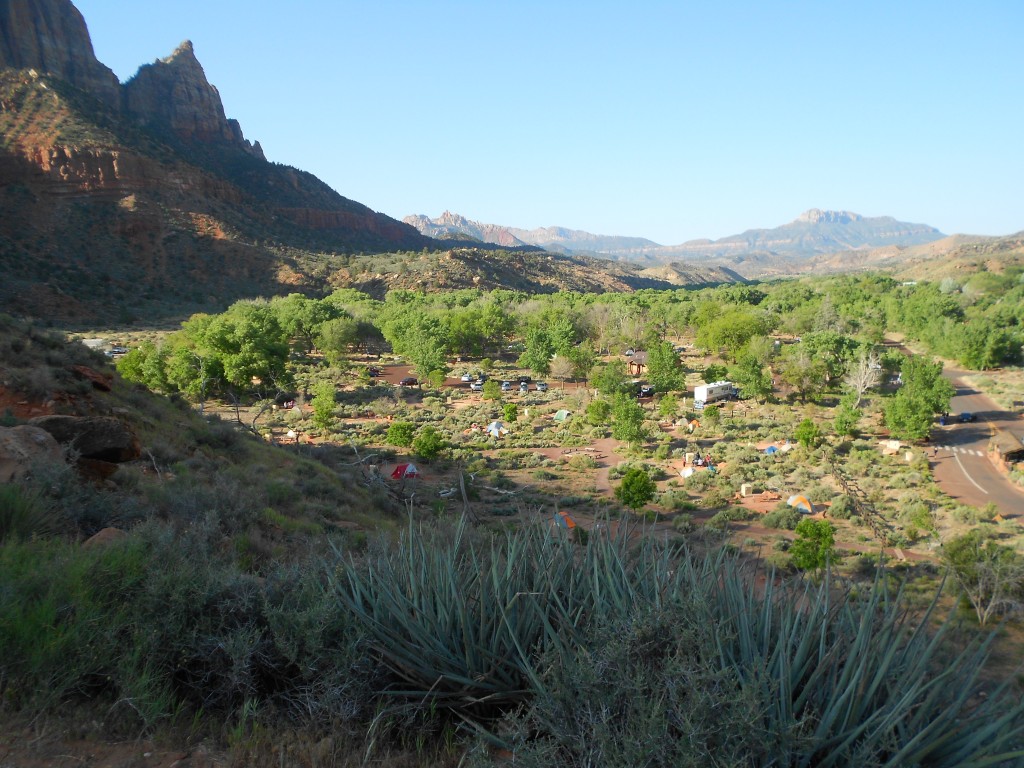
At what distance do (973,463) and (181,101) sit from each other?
130 meters

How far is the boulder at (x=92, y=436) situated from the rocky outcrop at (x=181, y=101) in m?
117

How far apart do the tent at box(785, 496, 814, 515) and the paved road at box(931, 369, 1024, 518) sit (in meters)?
5.86

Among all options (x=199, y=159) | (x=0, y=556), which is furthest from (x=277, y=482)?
(x=199, y=159)

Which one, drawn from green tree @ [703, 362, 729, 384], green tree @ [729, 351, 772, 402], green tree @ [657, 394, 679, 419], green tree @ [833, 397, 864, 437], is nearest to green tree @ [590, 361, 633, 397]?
green tree @ [657, 394, 679, 419]

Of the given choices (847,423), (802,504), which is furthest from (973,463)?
(802,504)

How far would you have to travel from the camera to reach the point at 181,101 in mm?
110688

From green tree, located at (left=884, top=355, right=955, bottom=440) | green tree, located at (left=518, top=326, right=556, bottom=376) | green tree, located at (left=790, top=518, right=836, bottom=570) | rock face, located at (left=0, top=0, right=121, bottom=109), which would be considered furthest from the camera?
rock face, located at (left=0, top=0, right=121, bottom=109)

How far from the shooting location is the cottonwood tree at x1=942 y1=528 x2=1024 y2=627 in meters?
11.8

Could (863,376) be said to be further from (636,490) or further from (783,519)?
(636,490)

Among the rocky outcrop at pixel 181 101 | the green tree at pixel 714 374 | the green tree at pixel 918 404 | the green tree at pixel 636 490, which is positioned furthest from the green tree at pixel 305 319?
the rocky outcrop at pixel 181 101

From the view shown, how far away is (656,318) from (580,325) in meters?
10.7

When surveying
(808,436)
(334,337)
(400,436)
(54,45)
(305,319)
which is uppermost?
(54,45)

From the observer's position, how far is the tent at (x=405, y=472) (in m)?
22.0

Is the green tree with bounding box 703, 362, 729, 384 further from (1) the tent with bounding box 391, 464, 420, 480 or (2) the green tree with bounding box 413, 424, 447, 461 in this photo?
(1) the tent with bounding box 391, 464, 420, 480
